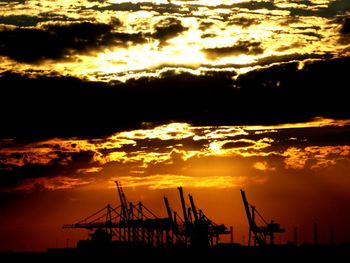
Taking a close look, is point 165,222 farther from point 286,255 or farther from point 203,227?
point 286,255

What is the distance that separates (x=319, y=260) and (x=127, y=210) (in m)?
72.5

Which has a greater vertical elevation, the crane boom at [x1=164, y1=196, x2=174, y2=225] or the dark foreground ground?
the crane boom at [x1=164, y1=196, x2=174, y2=225]

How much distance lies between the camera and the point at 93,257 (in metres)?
161

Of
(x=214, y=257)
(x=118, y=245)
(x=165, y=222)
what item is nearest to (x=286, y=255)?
(x=214, y=257)

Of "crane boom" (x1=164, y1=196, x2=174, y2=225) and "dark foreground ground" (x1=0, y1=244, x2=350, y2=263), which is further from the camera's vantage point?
"crane boom" (x1=164, y1=196, x2=174, y2=225)

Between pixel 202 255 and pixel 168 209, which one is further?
pixel 168 209

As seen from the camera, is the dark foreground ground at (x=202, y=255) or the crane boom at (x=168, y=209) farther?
the crane boom at (x=168, y=209)

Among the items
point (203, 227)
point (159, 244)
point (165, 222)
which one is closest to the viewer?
point (203, 227)

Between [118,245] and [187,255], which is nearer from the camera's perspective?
[187,255]

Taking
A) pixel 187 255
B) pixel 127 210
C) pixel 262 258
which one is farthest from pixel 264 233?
pixel 127 210

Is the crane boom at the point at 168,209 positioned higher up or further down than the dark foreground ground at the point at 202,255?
higher up

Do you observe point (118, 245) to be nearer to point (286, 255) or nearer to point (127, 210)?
point (127, 210)

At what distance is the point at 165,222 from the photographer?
174 meters

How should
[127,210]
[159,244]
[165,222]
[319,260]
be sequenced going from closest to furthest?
[319,260]
[165,222]
[159,244]
[127,210]
